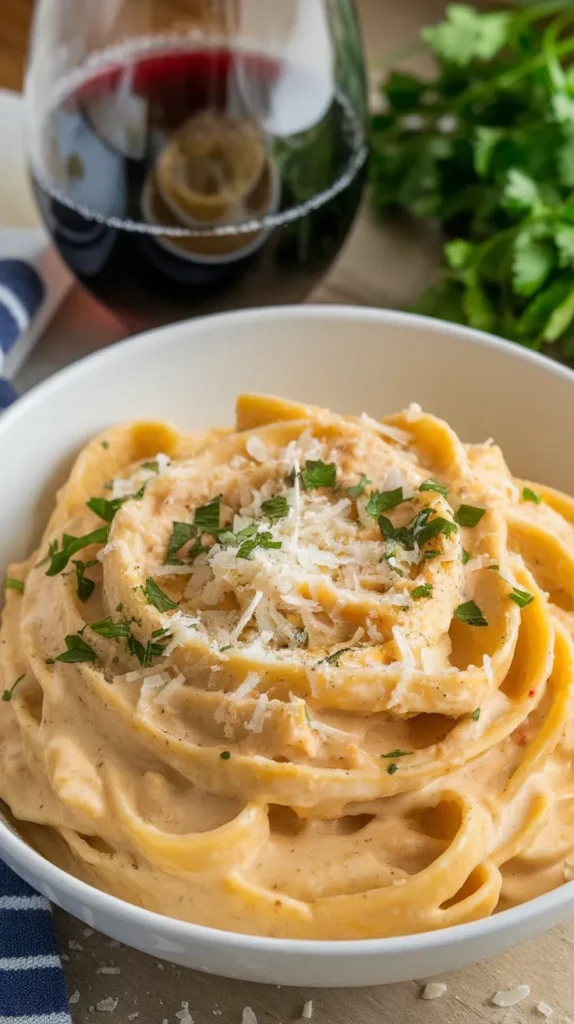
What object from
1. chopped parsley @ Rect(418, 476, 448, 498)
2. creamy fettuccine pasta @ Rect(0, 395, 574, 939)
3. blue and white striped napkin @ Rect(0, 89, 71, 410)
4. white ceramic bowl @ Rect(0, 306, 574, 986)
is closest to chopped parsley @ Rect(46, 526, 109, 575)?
creamy fettuccine pasta @ Rect(0, 395, 574, 939)

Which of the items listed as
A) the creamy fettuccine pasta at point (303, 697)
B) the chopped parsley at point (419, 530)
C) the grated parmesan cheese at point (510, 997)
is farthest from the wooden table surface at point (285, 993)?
the chopped parsley at point (419, 530)

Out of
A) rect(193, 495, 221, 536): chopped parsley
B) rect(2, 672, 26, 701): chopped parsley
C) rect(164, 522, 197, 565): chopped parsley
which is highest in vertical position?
rect(193, 495, 221, 536): chopped parsley

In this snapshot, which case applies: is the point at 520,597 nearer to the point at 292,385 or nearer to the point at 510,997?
the point at 510,997

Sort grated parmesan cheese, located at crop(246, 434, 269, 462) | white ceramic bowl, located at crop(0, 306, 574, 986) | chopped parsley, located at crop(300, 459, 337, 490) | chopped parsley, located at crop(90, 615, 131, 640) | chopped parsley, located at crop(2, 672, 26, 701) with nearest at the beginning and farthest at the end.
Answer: chopped parsley, located at crop(90, 615, 131, 640)
chopped parsley, located at crop(2, 672, 26, 701)
chopped parsley, located at crop(300, 459, 337, 490)
grated parmesan cheese, located at crop(246, 434, 269, 462)
white ceramic bowl, located at crop(0, 306, 574, 986)

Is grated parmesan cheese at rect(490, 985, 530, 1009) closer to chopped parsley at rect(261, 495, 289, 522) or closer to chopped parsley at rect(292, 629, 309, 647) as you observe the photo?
chopped parsley at rect(292, 629, 309, 647)

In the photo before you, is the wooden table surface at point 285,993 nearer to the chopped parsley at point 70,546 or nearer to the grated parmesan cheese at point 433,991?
the grated parmesan cheese at point 433,991

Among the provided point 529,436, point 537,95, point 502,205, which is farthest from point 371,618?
point 537,95
